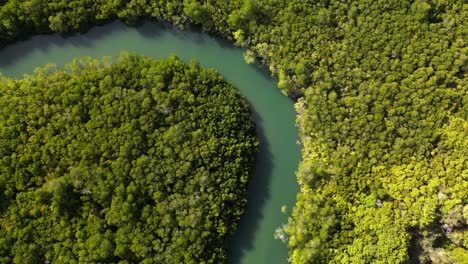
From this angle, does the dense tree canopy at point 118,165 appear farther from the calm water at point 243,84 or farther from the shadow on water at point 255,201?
the calm water at point 243,84

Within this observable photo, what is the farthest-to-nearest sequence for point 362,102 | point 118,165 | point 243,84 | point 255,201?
point 243,84 < point 255,201 < point 362,102 < point 118,165

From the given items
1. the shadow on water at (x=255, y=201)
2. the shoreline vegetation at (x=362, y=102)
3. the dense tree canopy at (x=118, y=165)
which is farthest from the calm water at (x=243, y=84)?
the dense tree canopy at (x=118, y=165)

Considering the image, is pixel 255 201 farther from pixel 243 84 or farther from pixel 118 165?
pixel 118 165

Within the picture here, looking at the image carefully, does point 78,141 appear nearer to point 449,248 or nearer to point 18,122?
point 18,122

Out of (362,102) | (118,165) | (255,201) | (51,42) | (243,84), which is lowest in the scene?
(255,201)

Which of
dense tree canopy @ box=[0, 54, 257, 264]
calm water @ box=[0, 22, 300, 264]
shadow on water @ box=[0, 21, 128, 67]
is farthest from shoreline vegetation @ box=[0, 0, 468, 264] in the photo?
dense tree canopy @ box=[0, 54, 257, 264]

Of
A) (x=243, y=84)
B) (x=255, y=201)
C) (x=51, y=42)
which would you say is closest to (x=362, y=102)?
(x=243, y=84)

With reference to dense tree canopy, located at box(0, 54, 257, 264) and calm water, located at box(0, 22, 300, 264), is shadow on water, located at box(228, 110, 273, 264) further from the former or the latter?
dense tree canopy, located at box(0, 54, 257, 264)
